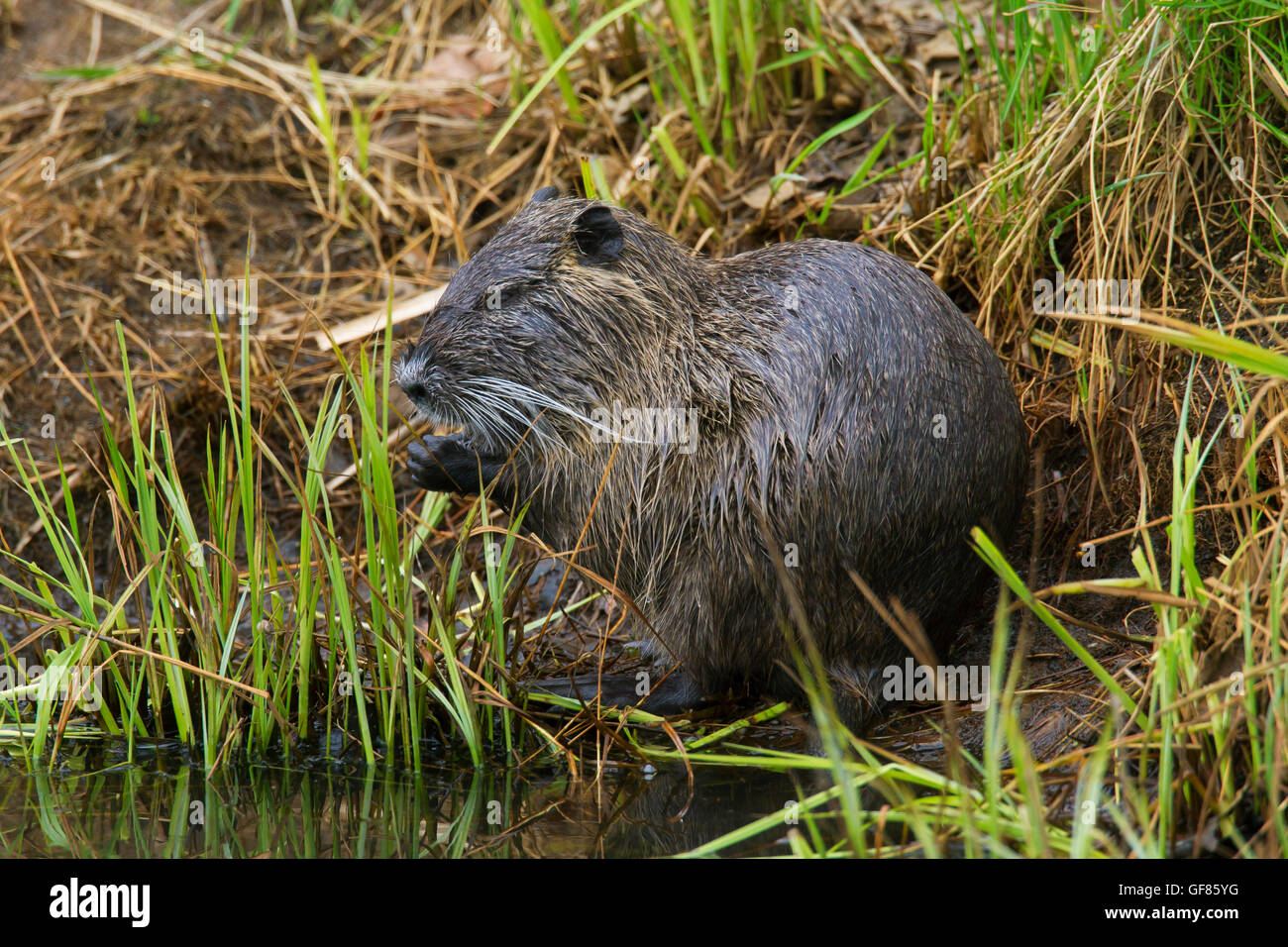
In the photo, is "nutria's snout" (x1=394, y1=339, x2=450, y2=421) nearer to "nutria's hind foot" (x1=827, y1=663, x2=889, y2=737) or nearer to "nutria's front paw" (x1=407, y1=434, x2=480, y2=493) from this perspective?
"nutria's front paw" (x1=407, y1=434, x2=480, y2=493)

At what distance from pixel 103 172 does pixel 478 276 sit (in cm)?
265

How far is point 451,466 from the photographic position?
3.40 metres

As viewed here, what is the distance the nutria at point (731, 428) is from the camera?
305 cm

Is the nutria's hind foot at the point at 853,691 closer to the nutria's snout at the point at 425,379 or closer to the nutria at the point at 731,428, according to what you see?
the nutria at the point at 731,428

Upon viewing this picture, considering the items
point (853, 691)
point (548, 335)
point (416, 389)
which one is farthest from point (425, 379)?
point (853, 691)

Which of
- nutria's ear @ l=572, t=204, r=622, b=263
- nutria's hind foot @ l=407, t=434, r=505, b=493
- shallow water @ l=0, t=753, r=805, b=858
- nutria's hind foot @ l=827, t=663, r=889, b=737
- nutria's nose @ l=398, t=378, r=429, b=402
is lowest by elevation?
shallow water @ l=0, t=753, r=805, b=858

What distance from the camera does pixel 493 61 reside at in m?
5.61

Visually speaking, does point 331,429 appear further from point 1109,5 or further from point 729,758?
point 1109,5

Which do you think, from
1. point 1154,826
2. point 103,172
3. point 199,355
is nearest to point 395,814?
point 1154,826

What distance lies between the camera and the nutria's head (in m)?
3.32

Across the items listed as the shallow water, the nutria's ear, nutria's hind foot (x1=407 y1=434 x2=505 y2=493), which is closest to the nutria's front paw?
nutria's hind foot (x1=407 y1=434 x2=505 y2=493)

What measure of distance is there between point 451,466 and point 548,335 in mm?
429

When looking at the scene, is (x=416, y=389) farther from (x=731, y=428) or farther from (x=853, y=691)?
(x=853, y=691)

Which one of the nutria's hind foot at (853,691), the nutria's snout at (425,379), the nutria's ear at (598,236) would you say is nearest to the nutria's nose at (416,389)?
the nutria's snout at (425,379)
